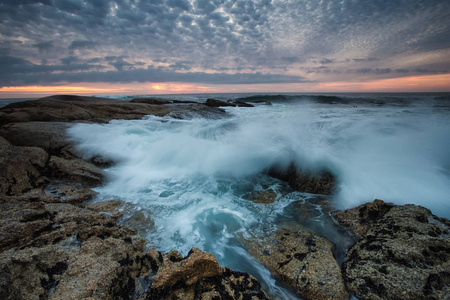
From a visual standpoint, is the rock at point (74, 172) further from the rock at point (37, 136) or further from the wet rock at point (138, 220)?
the wet rock at point (138, 220)

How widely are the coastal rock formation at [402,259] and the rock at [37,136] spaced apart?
6891 mm

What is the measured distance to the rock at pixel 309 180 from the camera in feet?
14.1

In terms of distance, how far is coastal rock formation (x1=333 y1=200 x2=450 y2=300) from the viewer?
1900 millimetres

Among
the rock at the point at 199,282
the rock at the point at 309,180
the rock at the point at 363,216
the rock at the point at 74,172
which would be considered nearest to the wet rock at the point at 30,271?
the rock at the point at 199,282

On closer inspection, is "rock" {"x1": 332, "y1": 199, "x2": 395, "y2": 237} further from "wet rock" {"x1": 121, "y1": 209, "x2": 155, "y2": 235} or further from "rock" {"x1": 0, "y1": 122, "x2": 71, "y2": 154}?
"rock" {"x1": 0, "y1": 122, "x2": 71, "y2": 154}

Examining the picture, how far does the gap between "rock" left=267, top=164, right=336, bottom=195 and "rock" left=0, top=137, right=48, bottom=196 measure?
520 cm

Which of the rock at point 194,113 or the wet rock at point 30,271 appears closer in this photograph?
the wet rock at point 30,271

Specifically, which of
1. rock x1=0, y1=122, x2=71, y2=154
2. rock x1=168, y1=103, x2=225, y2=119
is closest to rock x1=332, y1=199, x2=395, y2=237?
rock x1=0, y1=122, x2=71, y2=154

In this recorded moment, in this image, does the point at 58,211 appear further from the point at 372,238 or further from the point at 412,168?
the point at 412,168

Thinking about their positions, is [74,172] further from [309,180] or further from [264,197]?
[309,180]

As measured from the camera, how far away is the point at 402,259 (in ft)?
7.00

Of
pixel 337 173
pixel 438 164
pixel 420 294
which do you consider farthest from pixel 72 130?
pixel 438 164

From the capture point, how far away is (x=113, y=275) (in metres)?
1.78

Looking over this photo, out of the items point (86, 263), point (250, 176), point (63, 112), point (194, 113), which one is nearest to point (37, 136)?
point (63, 112)
